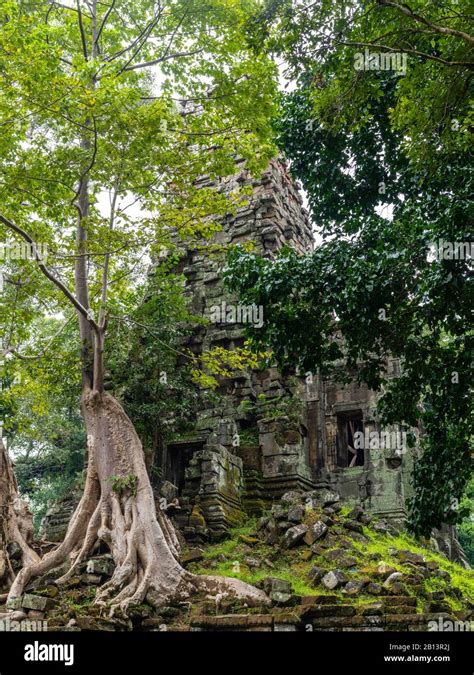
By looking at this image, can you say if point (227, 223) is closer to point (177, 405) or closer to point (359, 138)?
point (359, 138)

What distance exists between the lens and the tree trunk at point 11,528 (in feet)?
32.4

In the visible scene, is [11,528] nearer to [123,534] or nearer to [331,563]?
[123,534]

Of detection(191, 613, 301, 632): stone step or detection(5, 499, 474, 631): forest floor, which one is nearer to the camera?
detection(191, 613, 301, 632): stone step

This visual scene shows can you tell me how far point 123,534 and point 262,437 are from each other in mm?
4207

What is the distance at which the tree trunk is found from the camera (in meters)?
9.88

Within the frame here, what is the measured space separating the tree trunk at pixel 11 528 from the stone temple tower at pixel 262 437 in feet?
8.37

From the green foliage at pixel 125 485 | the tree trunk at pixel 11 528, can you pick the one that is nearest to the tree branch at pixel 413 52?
the green foliage at pixel 125 485

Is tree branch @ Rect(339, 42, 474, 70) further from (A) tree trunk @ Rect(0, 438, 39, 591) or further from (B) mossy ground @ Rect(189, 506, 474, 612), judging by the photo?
(A) tree trunk @ Rect(0, 438, 39, 591)

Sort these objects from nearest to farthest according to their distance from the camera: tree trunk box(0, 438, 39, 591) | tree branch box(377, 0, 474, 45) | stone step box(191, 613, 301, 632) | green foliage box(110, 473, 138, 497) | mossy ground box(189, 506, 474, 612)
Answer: tree branch box(377, 0, 474, 45)
stone step box(191, 613, 301, 632)
mossy ground box(189, 506, 474, 612)
tree trunk box(0, 438, 39, 591)
green foliage box(110, 473, 138, 497)

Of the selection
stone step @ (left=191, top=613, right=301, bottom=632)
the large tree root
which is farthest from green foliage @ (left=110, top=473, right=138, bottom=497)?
stone step @ (left=191, top=613, right=301, bottom=632)

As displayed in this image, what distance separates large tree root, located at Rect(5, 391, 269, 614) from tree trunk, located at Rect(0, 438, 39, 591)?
398mm

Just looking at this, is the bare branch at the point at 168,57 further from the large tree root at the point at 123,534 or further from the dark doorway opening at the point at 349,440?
the dark doorway opening at the point at 349,440

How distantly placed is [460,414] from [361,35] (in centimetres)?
505
